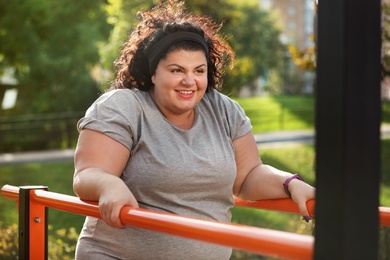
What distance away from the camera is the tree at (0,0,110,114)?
20.7 metres

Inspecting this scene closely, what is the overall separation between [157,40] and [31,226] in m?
0.81

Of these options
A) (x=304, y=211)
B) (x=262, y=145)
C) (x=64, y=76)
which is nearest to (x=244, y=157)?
(x=304, y=211)

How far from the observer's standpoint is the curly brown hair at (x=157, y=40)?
2.60 meters

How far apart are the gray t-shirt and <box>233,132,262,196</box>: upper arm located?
4.9 inches

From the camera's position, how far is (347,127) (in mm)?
1222

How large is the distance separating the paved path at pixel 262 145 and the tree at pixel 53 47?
4513 mm

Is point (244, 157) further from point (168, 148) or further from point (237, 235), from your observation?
point (237, 235)

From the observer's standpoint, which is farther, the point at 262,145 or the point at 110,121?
the point at 262,145

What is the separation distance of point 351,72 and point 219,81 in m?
1.64

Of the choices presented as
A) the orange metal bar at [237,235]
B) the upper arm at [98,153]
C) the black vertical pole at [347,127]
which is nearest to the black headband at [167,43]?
the upper arm at [98,153]

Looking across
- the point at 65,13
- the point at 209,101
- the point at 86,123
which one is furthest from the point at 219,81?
the point at 65,13

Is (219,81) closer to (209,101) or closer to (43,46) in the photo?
(209,101)

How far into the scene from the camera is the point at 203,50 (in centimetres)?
258

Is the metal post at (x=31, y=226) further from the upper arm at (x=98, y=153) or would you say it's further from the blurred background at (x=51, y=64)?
the blurred background at (x=51, y=64)
